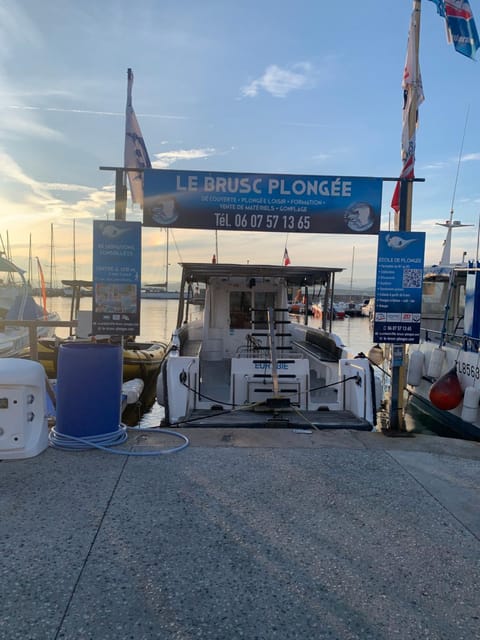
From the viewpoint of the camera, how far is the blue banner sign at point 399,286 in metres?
6.16

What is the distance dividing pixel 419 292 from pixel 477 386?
4043 mm

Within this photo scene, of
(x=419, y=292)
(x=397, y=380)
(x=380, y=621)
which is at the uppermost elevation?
(x=419, y=292)

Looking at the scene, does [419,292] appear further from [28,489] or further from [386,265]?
[28,489]

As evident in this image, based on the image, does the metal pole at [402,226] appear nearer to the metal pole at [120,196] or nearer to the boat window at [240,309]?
the metal pole at [120,196]

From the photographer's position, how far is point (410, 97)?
247 inches

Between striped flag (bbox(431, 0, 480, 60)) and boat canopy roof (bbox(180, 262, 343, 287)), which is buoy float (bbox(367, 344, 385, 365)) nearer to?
boat canopy roof (bbox(180, 262, 343, 287))

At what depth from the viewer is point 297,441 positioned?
18.1 feet

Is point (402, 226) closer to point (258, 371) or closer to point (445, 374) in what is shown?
point (258, 371)

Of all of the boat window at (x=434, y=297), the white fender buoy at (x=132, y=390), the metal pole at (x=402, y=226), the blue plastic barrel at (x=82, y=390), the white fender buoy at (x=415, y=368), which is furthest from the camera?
the boat window at (x=434, y=297)

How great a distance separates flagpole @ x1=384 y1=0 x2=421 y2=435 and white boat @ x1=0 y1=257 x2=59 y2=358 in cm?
1227

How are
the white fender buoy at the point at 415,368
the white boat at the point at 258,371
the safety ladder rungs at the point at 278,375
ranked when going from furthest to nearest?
the white fender buoy at the point at 415,368 → the safety ladder rungs at the point at 278,375 → the white boat at the point at 258,371

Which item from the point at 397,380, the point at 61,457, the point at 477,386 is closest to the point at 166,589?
the point at 61,457

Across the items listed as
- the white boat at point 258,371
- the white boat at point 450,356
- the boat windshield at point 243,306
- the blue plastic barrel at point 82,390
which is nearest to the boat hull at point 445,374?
the white boat at point 450,356

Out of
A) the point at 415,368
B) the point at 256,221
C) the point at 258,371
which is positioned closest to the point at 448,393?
the point at 415,368
